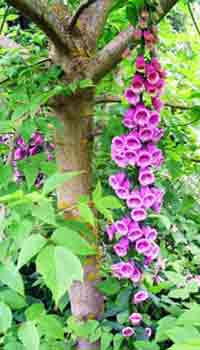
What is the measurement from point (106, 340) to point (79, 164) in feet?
1.32

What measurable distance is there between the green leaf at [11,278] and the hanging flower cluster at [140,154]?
0.36 meters

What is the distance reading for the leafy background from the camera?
519 mm

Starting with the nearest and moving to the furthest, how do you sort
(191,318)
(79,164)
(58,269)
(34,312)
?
(58,269)
(191,318)
(34,312)
(79,164)

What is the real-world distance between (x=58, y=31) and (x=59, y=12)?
2.9 inches

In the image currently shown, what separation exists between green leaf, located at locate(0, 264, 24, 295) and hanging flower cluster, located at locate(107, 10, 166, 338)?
361mm

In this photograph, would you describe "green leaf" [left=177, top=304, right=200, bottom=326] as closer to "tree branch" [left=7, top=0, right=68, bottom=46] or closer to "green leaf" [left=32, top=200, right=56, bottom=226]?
"green leaf" [left=32, top=200, right=56, bottom=226]

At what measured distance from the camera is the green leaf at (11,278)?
1.79 ft

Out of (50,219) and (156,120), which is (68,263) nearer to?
(50,219)

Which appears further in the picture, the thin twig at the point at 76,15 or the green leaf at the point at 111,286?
the green leaf at the point at 111,286

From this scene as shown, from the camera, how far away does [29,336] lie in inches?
23.6

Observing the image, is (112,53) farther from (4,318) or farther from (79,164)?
(4,318)

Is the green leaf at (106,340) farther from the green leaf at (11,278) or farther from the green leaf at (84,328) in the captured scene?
the green leaf at (11,278)

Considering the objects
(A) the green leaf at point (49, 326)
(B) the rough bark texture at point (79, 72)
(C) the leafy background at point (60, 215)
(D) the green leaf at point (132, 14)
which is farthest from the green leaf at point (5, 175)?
(D) the green leaf at point (132, 14)

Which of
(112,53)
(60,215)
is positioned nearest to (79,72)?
(112,53)
